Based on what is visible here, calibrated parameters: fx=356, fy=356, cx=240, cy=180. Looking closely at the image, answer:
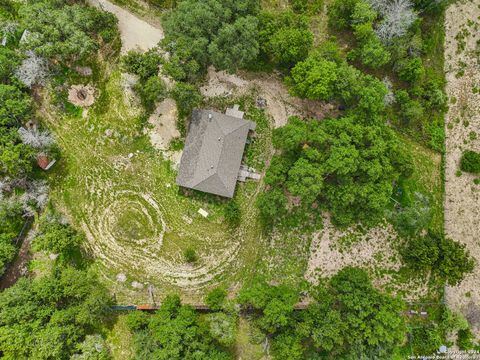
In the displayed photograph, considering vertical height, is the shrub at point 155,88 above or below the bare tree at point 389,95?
below

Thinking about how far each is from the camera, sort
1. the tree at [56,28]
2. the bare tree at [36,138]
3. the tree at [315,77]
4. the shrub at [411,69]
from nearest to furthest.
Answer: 1. the tree at [315,77]
2. the tree at [56,28]
3. the shrub at [411,69]
4. the bare tree at [36,138]

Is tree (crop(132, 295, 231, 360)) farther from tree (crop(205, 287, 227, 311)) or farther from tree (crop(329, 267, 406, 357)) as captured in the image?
tree (crop(329, 267, 406, 357))

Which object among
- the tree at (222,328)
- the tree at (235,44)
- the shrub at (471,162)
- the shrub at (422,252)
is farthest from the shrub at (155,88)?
the shrub at (471,162)

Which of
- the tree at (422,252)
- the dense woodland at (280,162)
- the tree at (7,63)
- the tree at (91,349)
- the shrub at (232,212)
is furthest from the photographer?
the shrub at (232,212)

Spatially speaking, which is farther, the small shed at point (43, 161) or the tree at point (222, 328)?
the small shed at point (43, 161)

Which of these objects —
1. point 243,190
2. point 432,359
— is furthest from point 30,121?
point 432,359

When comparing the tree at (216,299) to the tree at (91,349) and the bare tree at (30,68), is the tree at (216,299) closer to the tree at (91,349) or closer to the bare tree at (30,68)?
the tree at (91,349)
